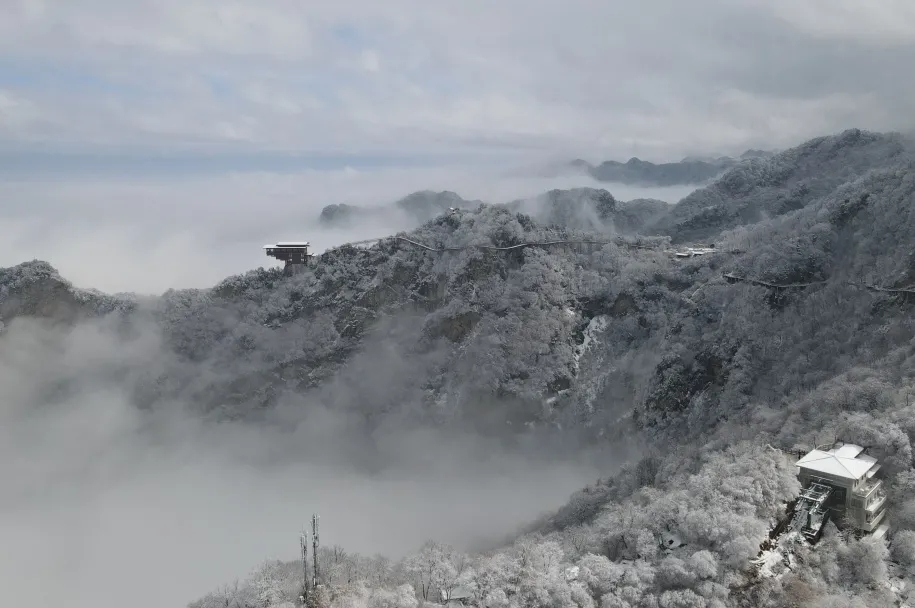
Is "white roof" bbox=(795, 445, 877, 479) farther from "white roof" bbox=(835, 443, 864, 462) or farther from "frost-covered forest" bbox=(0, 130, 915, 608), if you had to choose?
"frost-covered forest" bbox=(0, 130, 915, 608)

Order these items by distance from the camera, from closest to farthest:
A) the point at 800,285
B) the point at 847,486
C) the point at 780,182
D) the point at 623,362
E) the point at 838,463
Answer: the point at 847,486 < the point at 838,463 < the point at 800,285 < the point at 623,362 < the point at 780,182

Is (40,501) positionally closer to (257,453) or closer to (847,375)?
(257,453)

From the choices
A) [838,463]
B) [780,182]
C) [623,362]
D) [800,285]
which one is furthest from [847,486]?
[780,182]

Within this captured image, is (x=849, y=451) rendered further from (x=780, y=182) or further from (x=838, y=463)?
(x=780, y=182)

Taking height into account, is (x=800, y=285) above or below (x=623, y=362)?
above

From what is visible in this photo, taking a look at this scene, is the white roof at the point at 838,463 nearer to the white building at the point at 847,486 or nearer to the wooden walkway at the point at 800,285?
the white building at the point at 847,486

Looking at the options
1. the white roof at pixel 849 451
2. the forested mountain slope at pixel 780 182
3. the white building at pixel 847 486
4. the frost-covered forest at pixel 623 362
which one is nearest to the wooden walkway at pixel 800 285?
the frost-covered forest at pixel 623 362

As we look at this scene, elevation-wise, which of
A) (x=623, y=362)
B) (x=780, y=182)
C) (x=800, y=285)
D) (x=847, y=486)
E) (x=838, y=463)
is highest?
(x=780, y=182)
